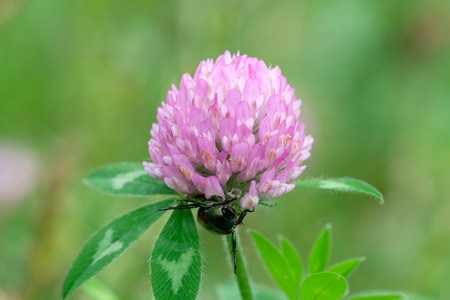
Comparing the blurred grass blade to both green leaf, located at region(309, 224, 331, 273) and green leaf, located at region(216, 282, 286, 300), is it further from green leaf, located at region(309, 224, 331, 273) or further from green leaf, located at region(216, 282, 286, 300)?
green leaf, located at region(309, 224, 331, 273)

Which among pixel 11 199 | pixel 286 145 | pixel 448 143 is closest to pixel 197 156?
pixel 286 145

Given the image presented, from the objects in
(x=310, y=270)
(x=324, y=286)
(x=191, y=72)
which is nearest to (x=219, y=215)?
(x=324, y=286)

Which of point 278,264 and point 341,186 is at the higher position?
point 341,186

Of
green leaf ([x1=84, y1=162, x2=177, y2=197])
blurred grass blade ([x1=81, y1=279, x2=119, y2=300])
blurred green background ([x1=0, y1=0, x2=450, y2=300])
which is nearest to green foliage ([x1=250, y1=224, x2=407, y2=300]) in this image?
green leaf ([x1=84, y1=162, x2=177, y2=197])

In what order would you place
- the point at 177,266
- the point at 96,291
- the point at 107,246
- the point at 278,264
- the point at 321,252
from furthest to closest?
the point at 96,291, the point at 321,252, the point at 278,264, the point at 107,246, the point at 177,266

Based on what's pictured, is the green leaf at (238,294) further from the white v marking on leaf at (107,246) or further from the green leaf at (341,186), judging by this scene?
the white v marking on leaf at (107,246)

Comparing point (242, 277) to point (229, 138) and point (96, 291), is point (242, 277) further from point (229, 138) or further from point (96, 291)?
point (96, 291)
